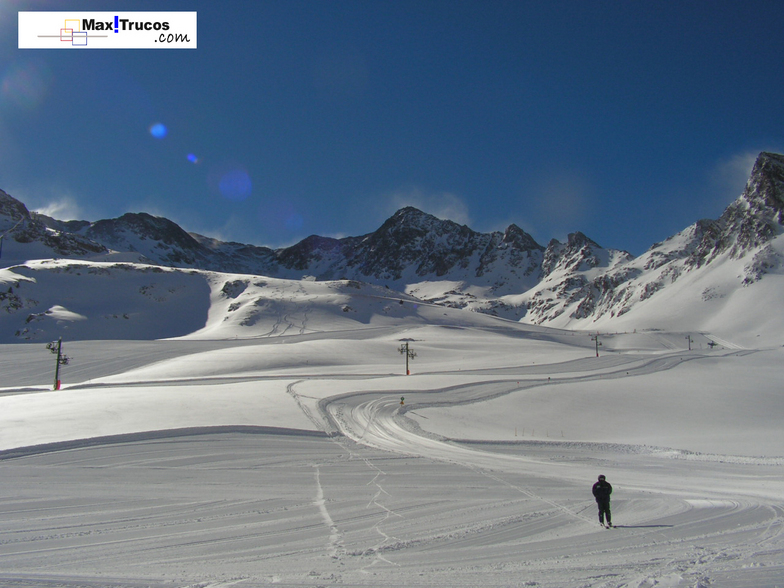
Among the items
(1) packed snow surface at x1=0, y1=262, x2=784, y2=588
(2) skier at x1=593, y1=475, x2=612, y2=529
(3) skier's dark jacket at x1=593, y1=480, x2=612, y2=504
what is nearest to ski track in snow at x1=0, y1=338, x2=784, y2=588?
(1) packed snow surface at x1=0, y1=262, x2=784, y2=588

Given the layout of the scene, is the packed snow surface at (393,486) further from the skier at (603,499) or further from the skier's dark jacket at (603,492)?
the skier's dark jacket at (603,492)

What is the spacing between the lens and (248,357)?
59844 millimetres

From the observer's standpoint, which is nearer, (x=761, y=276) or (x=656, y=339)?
(x=656, y=339)

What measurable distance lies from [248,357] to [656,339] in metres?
96.6

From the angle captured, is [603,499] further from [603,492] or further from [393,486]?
[393,486]

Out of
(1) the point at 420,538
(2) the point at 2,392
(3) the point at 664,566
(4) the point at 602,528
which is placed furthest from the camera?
(2) the point at 2,392

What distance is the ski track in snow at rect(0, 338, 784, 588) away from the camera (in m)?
7.34

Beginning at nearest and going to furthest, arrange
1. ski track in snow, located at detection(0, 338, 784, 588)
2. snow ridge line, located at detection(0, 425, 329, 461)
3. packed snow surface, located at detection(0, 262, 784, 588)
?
ski track in snow, located at detection(0, 338, 784, 588) < packed snow surface, located at detection(0, 262, 784, 588) < snow ridge line, located at detection(0, 425, 329, 461)

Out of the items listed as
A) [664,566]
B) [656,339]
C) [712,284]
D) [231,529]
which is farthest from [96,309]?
[712,284]

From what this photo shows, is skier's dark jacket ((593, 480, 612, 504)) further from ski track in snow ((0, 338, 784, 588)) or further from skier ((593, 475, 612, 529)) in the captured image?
ski track in snow ((0, 338, 784, 588))

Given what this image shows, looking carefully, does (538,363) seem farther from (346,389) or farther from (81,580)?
(81,580)

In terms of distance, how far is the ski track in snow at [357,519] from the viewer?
289 inches

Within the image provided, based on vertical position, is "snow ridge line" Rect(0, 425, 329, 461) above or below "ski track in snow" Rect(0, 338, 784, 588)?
above

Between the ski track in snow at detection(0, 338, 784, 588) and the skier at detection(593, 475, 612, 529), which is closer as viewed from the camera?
the ski track in snow at detection(0, 338, 784, 588)
